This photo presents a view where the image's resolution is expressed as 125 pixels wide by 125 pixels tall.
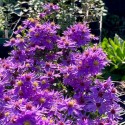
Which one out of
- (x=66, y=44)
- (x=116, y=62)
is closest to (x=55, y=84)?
(x=66, y=44)

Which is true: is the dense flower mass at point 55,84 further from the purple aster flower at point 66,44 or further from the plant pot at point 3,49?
the plant pot at point 3,49

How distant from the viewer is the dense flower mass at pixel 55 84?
1.71 metres

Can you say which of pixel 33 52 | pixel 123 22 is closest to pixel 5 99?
pixel 33 52

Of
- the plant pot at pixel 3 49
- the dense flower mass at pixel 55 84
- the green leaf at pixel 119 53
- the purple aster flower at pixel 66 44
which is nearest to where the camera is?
the dense flower mass at pixel 55 84

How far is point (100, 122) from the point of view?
69.7 inches

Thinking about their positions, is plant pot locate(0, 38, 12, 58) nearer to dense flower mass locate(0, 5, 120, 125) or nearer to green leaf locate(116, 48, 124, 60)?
green leaf locate(116, 48, 124, 60)

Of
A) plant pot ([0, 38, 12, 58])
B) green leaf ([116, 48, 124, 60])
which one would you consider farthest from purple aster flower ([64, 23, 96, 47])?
plant pot ([0, 38, 12, 58])

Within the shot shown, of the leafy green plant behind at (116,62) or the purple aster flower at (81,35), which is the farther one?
the leafy green plant behind at (116,62)

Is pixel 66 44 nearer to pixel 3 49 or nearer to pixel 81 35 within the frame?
pixel 81 35

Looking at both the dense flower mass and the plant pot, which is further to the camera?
the plant pot

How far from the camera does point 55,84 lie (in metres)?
2.05

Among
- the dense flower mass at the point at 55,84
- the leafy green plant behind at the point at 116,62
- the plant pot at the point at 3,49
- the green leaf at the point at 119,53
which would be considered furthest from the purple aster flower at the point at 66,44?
the plant pot at the point at 3,49

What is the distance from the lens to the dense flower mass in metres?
1.71

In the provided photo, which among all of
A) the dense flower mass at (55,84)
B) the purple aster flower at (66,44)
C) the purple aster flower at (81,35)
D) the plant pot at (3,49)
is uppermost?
the purple aster flower at (81,35)
